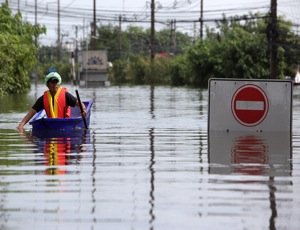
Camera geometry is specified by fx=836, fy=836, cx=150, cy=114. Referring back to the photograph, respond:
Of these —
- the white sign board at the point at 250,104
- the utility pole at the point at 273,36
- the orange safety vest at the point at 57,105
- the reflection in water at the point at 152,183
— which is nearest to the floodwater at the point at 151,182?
the reflection in water at the point at 152,183

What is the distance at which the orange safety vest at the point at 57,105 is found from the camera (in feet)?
54.8

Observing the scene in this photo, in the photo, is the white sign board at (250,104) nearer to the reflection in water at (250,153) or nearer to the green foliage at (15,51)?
the reflection in water at (250,153)

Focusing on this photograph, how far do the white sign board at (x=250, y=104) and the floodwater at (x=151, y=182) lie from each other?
0.80 ft

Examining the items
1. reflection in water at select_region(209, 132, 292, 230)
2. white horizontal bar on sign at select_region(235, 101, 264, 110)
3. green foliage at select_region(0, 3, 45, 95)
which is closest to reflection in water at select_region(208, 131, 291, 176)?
A: reflection in water at select_region(209, 132, 292, 230)

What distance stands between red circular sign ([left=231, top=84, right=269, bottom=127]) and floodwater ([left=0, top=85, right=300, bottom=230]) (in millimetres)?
370

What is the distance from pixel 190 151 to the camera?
13656 mm

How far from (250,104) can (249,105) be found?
4cm

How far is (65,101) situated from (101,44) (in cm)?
11920

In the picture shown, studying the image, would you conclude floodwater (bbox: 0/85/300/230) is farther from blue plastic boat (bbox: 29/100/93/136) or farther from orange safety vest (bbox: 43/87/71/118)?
orange safety vest (bbox: 43/87/71/118)

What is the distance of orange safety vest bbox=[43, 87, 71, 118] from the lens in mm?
16703

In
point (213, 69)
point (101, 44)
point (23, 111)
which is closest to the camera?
point (23, 111)

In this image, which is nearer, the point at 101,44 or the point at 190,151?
the point at 190,151

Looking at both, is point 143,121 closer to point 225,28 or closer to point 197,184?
point 197,184

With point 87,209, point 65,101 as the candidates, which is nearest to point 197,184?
point 87,209
